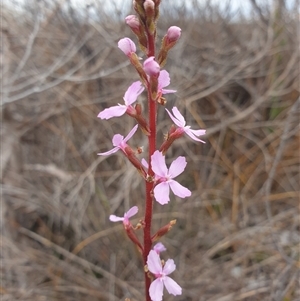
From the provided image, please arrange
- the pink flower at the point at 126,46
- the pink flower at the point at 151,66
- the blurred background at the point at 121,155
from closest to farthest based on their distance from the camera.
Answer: the pink flower at the point at 151,66 → the pink flower at the point at 126,46 → the blurred background at the point at 121,155

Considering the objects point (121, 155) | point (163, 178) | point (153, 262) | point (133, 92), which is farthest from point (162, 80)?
point (121, 155)

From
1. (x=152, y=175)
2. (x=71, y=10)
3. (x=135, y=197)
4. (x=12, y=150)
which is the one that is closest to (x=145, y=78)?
(x=152, y=175)

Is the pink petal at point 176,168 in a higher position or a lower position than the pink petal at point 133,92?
lower

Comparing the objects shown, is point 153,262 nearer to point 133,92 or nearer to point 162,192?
point 162,192

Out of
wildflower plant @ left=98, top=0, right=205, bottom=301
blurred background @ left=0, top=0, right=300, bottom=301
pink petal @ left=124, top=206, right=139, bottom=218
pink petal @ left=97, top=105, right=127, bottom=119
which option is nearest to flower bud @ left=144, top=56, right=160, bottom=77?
wildflower plant @ left=98, top=0, right=205, bottom=301

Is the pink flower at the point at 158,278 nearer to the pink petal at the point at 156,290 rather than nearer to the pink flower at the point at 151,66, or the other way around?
the pink petal at the point at 156,290

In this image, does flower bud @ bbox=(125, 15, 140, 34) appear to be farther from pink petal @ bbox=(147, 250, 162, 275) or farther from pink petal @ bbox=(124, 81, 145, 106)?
pink petal @ bbox=(147, 250, 162, 275)

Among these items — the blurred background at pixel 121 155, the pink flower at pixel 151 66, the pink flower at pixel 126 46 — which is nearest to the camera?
the pink flower at pixel 151 66

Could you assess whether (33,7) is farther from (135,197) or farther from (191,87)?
(135,197)

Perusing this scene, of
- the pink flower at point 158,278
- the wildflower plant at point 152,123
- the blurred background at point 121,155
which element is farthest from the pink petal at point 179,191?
the blurred background at point 121,155
